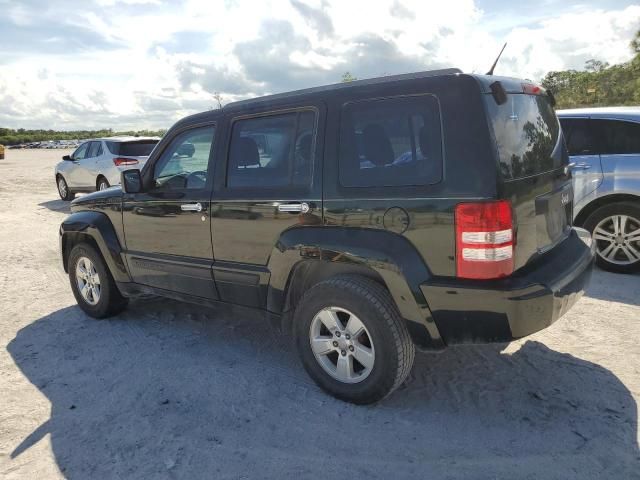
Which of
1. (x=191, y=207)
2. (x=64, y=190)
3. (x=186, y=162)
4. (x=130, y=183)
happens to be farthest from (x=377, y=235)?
(x=64, y=190)

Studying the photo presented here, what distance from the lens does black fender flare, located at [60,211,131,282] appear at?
184 inches

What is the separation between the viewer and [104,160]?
12.9 metres

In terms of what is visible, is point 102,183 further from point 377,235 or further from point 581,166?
point 377,235

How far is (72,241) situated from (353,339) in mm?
3450

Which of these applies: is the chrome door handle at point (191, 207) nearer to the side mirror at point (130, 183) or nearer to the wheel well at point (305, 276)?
the side mirror at point (130, 183)

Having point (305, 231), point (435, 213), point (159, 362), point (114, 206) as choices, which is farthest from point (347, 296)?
point (114, 206)

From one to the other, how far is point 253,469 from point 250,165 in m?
1.98

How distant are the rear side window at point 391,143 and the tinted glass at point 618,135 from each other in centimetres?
372

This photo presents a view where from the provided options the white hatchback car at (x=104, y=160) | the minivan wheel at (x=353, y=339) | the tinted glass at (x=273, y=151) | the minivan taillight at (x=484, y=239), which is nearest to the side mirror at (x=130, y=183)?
the tinted glass at (x=273, y=151)

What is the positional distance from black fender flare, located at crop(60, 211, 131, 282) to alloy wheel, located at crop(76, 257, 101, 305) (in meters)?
0.22

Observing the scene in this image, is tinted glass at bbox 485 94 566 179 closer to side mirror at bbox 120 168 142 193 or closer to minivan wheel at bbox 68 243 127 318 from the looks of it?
side mirror at bbox 120 168 142 193

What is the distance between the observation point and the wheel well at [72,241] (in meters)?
5.02

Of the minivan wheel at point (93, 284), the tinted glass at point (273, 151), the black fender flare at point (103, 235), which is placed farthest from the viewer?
the minivan wheel at point (93, 284)

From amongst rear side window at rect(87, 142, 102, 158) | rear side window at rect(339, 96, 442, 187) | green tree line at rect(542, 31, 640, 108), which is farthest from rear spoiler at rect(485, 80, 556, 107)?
green tree line at rect(542, 31, 640, 108)
